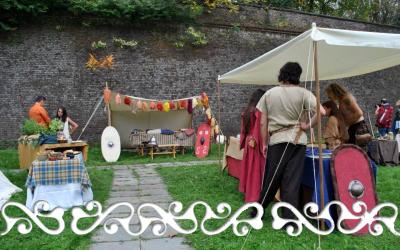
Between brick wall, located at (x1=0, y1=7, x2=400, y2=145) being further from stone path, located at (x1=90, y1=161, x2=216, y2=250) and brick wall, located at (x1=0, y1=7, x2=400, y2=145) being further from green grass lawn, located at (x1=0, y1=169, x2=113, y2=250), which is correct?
green grass lawn, located at (x1=0, y1=169, x2=113, y2=250)

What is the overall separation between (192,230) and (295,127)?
1.54 m

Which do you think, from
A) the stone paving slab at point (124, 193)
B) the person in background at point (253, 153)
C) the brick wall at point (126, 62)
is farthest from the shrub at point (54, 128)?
the brick wall at point (126, 62)

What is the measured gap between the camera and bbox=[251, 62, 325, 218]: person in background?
4711mm

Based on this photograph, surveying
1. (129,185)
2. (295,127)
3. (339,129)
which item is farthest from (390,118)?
(295,127)

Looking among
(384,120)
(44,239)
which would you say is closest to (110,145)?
(44,239)

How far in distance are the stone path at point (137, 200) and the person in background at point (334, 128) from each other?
8.00 feet

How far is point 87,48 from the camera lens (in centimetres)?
1353

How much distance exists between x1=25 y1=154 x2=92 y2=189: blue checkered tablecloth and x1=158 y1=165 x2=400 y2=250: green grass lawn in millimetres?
1478

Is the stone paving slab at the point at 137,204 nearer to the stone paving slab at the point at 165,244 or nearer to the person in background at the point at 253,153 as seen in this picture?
the stone paving slab at the point at 165,244

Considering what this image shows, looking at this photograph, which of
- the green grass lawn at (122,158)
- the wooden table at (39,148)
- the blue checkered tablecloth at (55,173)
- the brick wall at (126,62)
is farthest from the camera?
the brick wall at (126,62)

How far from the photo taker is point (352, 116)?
612 cm

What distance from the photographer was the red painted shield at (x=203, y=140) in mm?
11875

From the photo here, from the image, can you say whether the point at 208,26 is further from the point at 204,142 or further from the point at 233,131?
the point at 204,142

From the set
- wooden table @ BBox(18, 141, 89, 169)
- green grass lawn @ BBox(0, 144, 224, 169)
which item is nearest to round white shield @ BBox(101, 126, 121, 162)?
green grass lawn @ BBox(0, 144, 224, 169)
